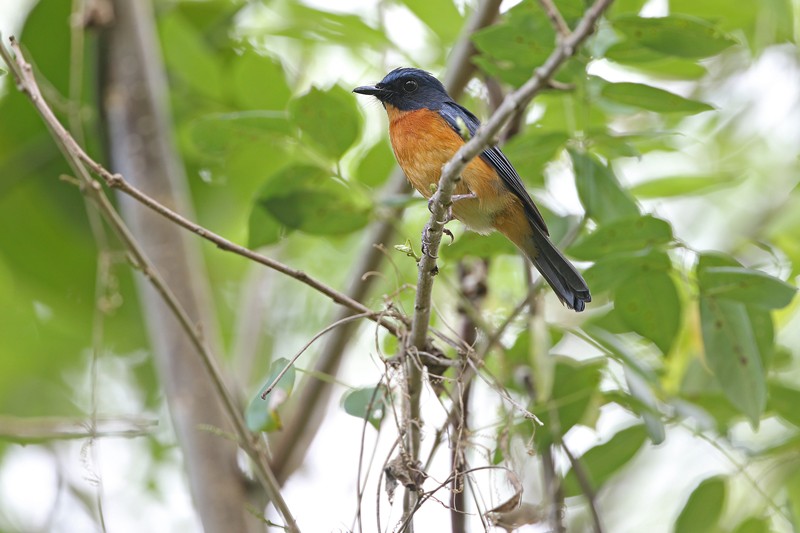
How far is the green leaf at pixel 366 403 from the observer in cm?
265

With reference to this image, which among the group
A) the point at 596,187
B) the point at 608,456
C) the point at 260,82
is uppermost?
the point at 260,82

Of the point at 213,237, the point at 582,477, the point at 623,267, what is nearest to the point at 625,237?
the point at 623,267

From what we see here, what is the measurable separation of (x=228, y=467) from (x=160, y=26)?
2.37 meters

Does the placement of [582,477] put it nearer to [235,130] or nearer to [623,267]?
[623,267]

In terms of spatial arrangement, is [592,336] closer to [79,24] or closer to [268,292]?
[268,292]

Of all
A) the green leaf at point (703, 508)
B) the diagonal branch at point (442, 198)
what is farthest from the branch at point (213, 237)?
the green leaf at point (703, 508)

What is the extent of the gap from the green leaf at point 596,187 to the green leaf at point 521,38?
1.23 ft

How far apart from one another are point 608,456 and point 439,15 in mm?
2071

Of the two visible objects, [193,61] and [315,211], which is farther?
[193,61]

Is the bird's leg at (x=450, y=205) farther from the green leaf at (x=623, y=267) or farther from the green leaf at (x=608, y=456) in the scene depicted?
the green leaf at (x=608, y=456)

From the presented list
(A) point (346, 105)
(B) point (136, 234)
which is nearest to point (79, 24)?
(B) point (136, 234)

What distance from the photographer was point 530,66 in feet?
9.81

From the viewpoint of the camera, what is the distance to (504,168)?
11.4 feet

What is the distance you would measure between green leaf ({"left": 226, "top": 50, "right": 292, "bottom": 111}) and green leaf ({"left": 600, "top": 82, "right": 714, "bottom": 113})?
5.13 feet
